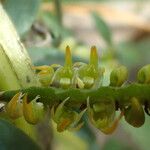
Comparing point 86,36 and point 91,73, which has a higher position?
point 91,73

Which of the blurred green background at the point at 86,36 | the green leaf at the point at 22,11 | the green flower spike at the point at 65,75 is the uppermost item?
the green flower spike at the point at 65,75

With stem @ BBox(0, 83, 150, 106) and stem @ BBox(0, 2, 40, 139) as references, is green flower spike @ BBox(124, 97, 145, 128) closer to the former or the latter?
stem @ BBox(0, 83, 150, 106)

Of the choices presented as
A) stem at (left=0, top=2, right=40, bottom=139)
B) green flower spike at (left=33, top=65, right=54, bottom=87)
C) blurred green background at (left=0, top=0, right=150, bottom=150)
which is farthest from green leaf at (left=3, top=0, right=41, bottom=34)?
green flower spike at (left=33, top=65, right=54, bottom=87)

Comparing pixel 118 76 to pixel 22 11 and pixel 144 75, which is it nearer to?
pixel 144 75

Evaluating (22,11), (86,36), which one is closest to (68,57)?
(22,11)

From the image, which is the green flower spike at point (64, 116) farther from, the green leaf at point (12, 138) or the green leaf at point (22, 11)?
the green leaf at point (22, 11)

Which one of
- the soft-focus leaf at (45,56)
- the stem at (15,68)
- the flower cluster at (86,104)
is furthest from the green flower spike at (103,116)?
the soft-focus leaf at (45,56)
